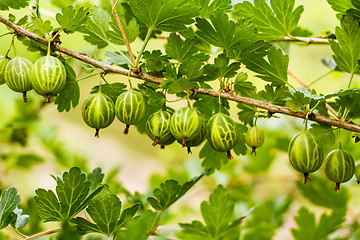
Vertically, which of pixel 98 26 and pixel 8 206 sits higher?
pixel 98 26

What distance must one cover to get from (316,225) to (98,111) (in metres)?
0.98

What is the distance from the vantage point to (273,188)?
338cm

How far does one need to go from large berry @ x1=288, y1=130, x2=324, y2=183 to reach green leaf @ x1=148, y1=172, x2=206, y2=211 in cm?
28

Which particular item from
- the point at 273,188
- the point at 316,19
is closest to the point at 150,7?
the point at 273,188

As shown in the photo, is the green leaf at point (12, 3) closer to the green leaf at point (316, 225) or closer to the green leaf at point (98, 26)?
the green leaf at point (98, 26)

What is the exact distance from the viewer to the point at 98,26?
106 centimetres

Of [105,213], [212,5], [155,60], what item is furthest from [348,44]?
[105,213]

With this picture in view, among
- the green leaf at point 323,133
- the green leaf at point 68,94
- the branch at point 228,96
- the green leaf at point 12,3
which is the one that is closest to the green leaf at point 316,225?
the green leaf at point 323,133

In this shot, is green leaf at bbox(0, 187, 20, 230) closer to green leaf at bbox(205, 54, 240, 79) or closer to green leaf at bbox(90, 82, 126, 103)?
green leaf at bbox(90, 82, 126, 103)

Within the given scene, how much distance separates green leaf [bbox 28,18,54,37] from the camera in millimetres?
911

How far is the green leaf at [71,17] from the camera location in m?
0.92

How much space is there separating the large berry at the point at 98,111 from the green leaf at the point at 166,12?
223mm

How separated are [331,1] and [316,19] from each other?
298 cm

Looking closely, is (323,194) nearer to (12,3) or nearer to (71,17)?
(71,17)
